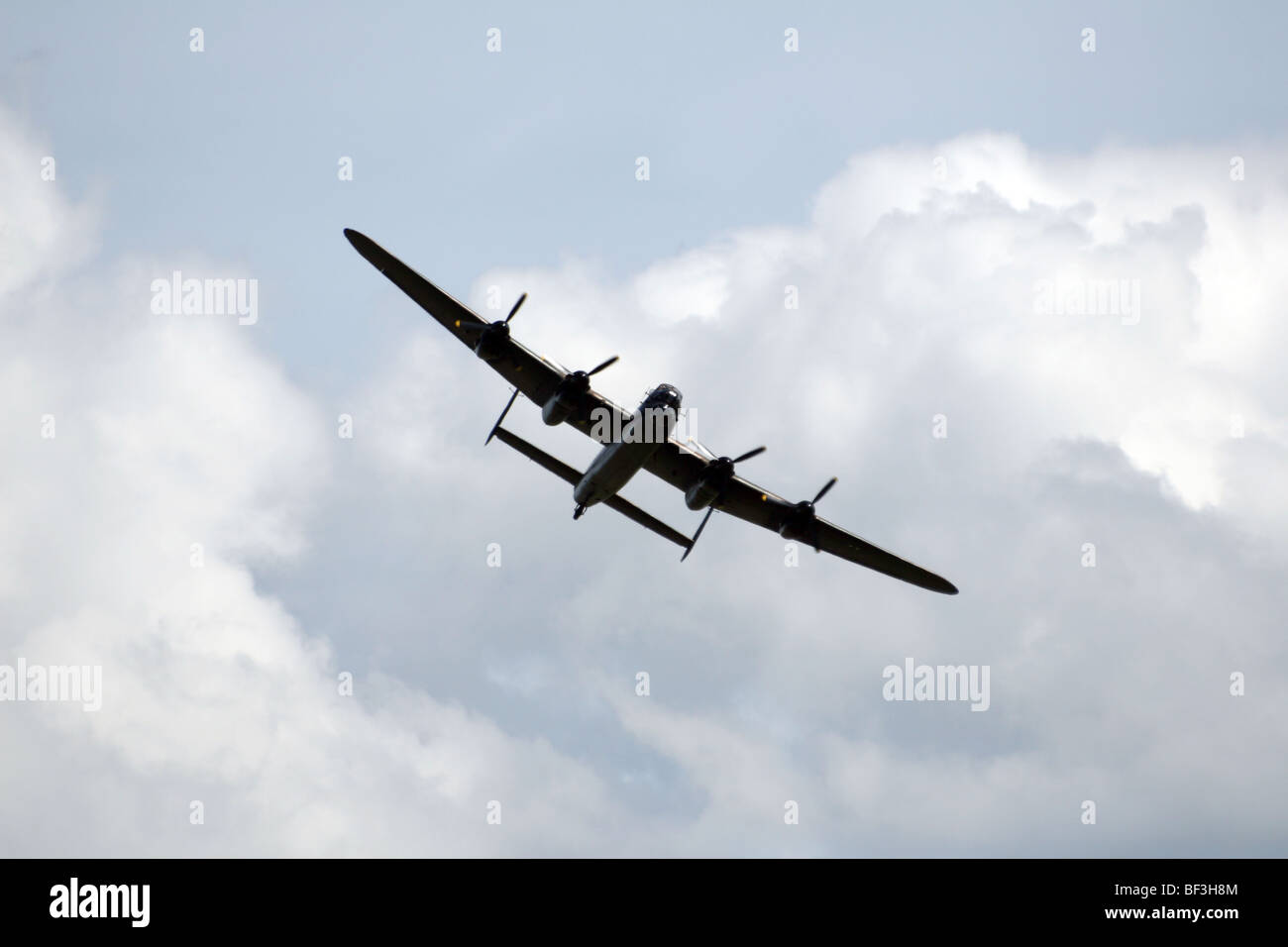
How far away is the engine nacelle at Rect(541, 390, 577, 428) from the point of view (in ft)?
137

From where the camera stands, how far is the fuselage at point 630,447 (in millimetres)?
39469

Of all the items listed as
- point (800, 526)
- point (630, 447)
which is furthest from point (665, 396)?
point (800, 526)

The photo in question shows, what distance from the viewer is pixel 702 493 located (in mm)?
44875

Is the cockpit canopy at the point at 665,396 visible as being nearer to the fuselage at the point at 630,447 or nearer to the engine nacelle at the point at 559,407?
the fuselage at the point at 630,447

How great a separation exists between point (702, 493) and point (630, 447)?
19.1 feet
